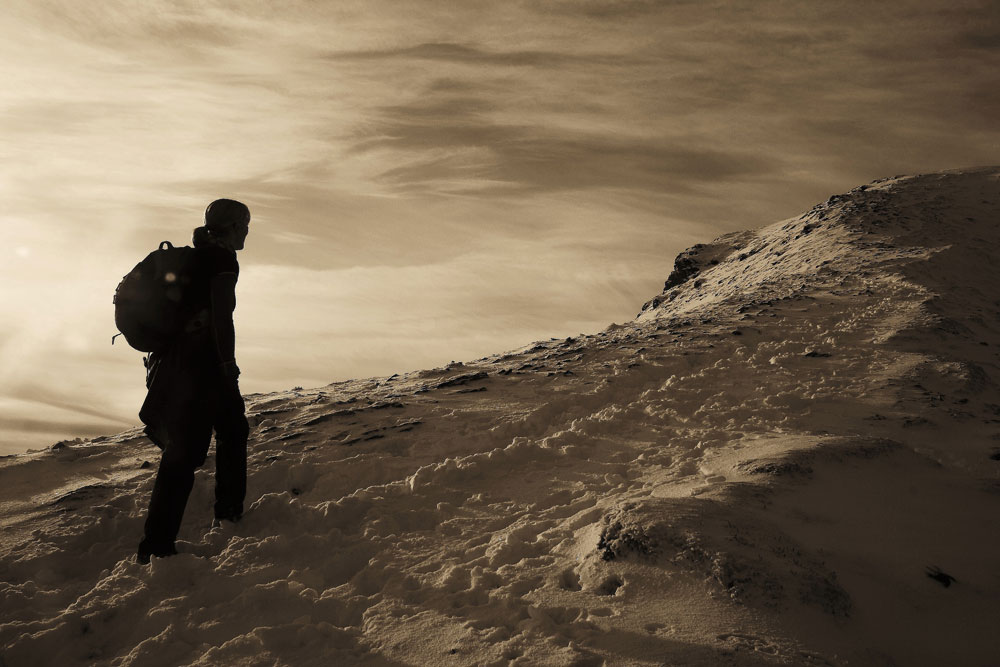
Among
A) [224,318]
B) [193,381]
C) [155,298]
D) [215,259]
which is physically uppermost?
[215,259]

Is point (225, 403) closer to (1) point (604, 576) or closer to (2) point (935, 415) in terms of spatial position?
(1) point (604, 576)

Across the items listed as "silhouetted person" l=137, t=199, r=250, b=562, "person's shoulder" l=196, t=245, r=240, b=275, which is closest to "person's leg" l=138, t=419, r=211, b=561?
"silhouetted person" l=137, t=199, r=250, b=562

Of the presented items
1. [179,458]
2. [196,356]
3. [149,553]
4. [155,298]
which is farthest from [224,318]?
[149,553]

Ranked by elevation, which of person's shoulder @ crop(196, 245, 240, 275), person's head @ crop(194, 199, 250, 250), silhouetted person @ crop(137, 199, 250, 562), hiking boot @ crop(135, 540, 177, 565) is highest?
person's head @ crop(194, 199, 250, 250)

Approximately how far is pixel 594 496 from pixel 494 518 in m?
0.83

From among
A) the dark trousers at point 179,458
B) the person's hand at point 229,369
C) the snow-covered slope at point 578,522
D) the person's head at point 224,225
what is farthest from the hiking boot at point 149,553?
the person's head at point 224,225

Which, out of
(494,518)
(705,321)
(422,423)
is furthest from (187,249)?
(705,321)

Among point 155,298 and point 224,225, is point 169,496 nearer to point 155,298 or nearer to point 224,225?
point 155,298

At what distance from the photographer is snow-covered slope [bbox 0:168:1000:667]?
12.1ft

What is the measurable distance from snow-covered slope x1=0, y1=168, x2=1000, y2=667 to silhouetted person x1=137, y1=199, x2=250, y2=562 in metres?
0.38

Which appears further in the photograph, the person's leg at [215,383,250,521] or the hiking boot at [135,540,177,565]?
the person's leg at [215,383,250,521]

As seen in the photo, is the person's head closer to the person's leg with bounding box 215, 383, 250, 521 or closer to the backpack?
the backpack

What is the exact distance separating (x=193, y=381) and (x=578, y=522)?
114 inches

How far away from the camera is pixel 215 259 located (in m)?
4.78
